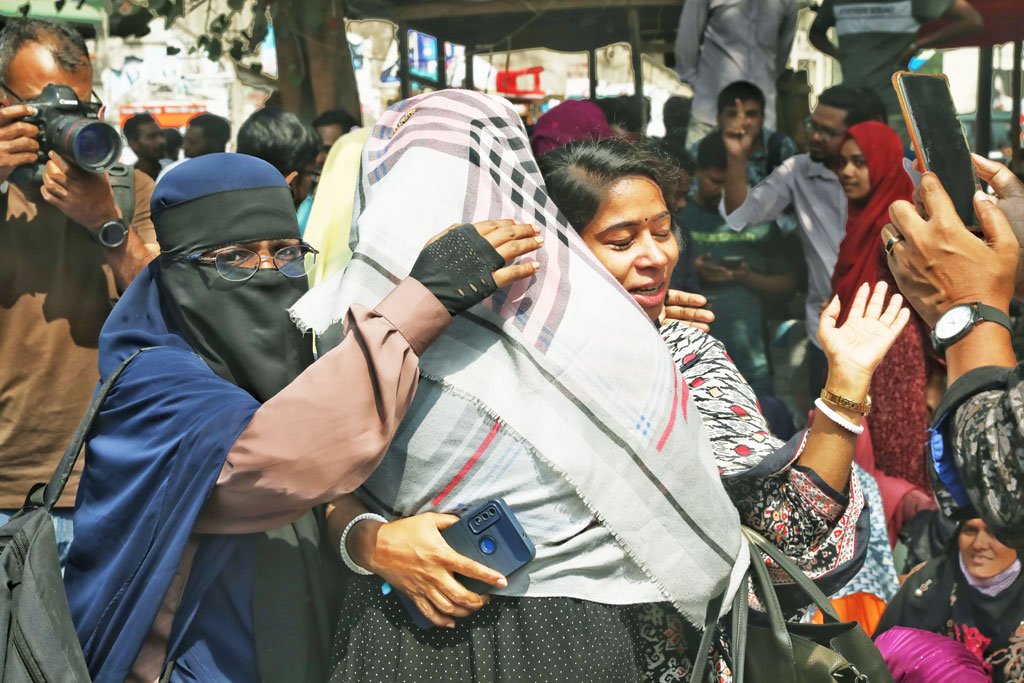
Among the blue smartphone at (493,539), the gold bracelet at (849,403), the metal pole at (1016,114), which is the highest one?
the gold bracelet at (849,403)

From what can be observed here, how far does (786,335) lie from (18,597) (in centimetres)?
388

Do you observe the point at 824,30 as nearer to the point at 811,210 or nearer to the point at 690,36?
the point at 690,36

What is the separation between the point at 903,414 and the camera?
4148mm

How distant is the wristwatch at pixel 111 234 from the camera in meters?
2.83

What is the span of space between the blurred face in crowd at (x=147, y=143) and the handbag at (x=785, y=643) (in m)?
5.34

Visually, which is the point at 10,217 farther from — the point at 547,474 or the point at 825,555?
the point at 825,555

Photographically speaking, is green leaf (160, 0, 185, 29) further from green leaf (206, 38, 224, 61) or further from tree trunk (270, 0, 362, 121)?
tree trunk (270, 0, 362, 121)

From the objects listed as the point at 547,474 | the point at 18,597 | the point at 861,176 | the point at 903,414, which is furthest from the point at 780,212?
the point at 18,597

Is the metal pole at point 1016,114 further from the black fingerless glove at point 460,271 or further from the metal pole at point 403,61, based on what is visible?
the black fingerless glove at point 460,271

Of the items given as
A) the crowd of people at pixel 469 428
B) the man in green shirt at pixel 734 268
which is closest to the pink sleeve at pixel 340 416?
the crowd of people at pixel 469 428

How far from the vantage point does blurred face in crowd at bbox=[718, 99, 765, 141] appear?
16.5 ft

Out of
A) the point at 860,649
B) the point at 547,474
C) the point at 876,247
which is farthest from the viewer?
the point at 876,247

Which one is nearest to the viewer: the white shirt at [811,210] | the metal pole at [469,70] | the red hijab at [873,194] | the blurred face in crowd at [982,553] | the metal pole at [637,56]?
the blurred face in crowd at [982,553]

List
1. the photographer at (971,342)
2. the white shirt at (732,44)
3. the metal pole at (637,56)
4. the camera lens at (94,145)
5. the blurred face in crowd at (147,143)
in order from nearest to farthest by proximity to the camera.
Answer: the photographer at (971,342) → the camera lens at (94,145) → the white shirt at (732,44) → the metal pole at (637,56) → the blurred face in crowd at (147,143)
